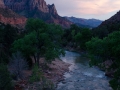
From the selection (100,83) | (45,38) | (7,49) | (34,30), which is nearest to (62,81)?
(100,83)

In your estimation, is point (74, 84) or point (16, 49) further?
point (16, 49)

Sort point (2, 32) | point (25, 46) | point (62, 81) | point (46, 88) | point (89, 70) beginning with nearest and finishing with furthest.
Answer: point (46, 88)
point (62, 81)
point (25, 46)
point (89, 70)
point (2, 32)

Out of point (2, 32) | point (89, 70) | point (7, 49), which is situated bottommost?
point (89, 70)

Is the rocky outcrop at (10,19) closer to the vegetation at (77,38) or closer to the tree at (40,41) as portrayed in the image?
the vegetation at (77,38)

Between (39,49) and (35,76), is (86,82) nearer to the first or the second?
(35,76)

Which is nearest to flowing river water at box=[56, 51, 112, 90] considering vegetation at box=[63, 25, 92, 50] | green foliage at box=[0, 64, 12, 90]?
green foliage at box=[0, 64, 12, 90]

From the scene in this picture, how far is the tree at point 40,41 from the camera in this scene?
96.8 ft

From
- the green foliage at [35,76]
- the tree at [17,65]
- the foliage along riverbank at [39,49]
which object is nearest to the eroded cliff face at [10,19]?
the foliage along riverbank at [39,49]

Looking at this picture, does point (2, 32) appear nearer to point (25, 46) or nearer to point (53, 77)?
point (25, 46)

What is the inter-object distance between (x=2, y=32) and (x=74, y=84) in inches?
698

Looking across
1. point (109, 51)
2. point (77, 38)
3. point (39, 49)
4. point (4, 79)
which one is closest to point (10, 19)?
point (77, 38)

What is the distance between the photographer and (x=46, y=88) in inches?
887

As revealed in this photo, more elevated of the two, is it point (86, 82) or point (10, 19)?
point (10, 19)

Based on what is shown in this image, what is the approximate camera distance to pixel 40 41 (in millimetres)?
30703
